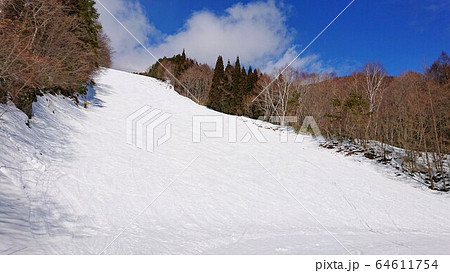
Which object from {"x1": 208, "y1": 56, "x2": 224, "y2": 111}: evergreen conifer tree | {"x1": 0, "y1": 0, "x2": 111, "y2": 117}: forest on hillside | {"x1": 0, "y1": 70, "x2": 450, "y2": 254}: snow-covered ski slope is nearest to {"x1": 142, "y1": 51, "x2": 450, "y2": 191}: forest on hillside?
{"x1": 208, "y1": 56, "x2": 224, "y2": 111}: evergreen conifer tree

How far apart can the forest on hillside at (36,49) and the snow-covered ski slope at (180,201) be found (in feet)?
3.63

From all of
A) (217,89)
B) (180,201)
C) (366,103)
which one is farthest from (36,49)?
(217,89)

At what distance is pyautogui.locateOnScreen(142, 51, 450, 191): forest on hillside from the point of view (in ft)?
58.2

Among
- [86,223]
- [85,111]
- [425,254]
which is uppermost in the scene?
[85,111]

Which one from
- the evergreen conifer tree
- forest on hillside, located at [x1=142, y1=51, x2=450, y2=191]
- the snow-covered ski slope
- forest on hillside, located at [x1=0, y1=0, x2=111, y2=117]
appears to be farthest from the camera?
the evergreen conifer tree

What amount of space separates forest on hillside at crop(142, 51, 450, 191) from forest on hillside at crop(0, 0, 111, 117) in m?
6.10

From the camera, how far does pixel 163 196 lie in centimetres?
862

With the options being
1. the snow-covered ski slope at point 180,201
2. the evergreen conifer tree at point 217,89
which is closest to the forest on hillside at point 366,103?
the evergreen conifer tree at point 217,89

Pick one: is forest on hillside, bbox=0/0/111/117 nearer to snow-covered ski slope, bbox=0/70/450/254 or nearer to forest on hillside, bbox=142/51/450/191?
snow-covered ski slope, bbox=0/70/450/254

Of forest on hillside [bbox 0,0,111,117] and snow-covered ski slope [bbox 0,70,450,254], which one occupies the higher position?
forest on hillside [bbox 0,0,111,117]
